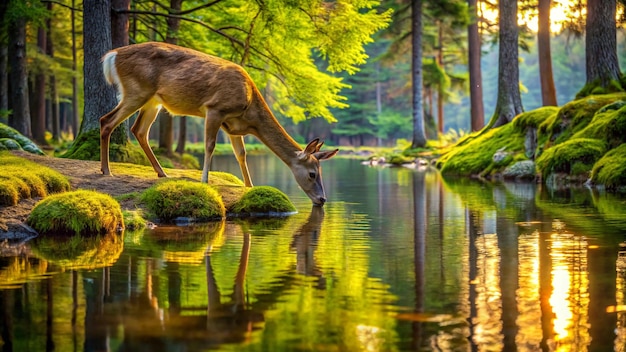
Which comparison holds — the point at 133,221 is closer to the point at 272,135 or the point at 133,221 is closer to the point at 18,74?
the point at 272,135

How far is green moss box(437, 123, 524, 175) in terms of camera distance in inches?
888

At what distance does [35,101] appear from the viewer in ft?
106

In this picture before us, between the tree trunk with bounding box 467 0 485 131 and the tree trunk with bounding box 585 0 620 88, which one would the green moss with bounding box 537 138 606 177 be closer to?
the tree trunk with bounding box 585 0 620 88

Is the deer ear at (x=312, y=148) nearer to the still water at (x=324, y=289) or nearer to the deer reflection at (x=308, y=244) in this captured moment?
the deer reflection at (x=308, y=244)

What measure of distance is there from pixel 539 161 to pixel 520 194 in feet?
15.2

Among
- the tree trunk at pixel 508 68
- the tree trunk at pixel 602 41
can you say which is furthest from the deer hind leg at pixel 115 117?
the tree trunk at pixel 508 68

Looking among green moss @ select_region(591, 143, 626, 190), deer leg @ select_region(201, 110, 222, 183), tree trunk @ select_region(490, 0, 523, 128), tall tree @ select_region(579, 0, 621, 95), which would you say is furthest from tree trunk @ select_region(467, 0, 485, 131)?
deer leg @ select_region(201, 110, 222, 183)

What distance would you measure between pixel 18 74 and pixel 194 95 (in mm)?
15119

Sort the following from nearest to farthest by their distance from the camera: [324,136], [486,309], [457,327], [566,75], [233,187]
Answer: [457,327], [486,309], [233,187], [324,136], [566,75]

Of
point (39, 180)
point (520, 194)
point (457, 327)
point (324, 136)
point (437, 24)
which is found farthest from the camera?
point (324, 136)

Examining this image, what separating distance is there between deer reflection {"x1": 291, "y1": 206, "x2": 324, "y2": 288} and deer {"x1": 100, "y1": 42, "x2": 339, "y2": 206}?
58.6 inches

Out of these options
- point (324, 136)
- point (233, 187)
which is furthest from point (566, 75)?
point (233, 187)

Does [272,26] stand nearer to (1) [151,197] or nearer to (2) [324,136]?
(1) [151,197]

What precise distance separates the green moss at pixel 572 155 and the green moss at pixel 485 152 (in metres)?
3.18
